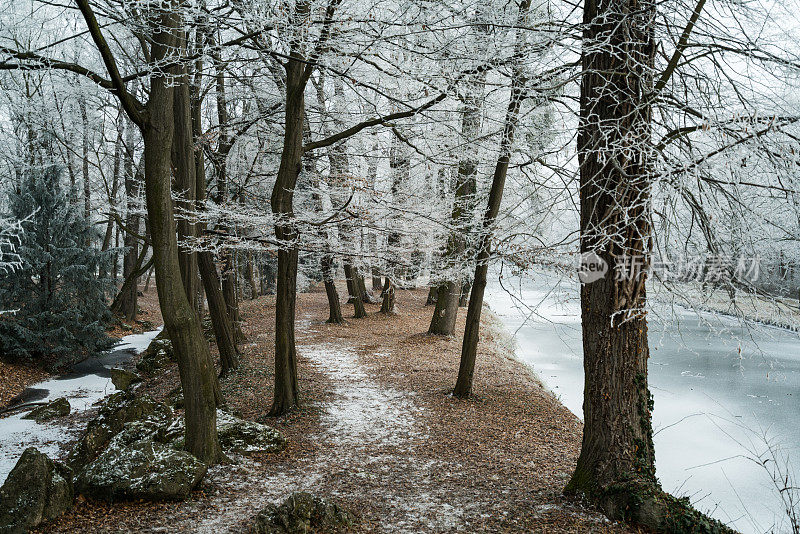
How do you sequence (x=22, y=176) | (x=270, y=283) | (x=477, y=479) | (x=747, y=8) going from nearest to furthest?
(x=747, y=8) < (x=477, y=479) < (x=22, y=176) < (x=270, y=283)

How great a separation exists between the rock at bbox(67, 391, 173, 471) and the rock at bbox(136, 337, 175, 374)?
4820 mm

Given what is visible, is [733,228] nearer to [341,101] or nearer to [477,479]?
[477,479]

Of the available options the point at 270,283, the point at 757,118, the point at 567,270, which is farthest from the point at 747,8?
the point at 270,283

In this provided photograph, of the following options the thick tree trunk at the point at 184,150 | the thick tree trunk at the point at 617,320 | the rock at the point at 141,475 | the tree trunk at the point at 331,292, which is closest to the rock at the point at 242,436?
the rock at the point at 141,475

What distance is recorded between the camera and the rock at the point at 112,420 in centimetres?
591

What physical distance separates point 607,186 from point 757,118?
1098mm

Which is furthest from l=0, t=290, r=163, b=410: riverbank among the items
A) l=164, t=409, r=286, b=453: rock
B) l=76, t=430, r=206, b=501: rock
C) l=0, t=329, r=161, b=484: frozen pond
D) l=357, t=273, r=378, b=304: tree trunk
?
l=357, t=273, r=378, b=304: tree trunk

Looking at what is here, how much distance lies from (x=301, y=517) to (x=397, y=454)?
94.5 inches

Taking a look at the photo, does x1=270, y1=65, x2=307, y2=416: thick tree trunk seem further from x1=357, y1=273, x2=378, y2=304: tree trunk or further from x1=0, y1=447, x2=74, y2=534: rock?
x1=357, y1=273, x2=378, y2=304: tree trunk

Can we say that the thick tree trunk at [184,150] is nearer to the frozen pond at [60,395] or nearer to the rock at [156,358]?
the frozen pond at [60,395]

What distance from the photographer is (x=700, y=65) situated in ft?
13.8

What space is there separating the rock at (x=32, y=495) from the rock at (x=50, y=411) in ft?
15.5

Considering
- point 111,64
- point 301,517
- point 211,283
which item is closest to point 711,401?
point 301,517

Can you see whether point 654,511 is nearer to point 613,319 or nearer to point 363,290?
point 613,319
